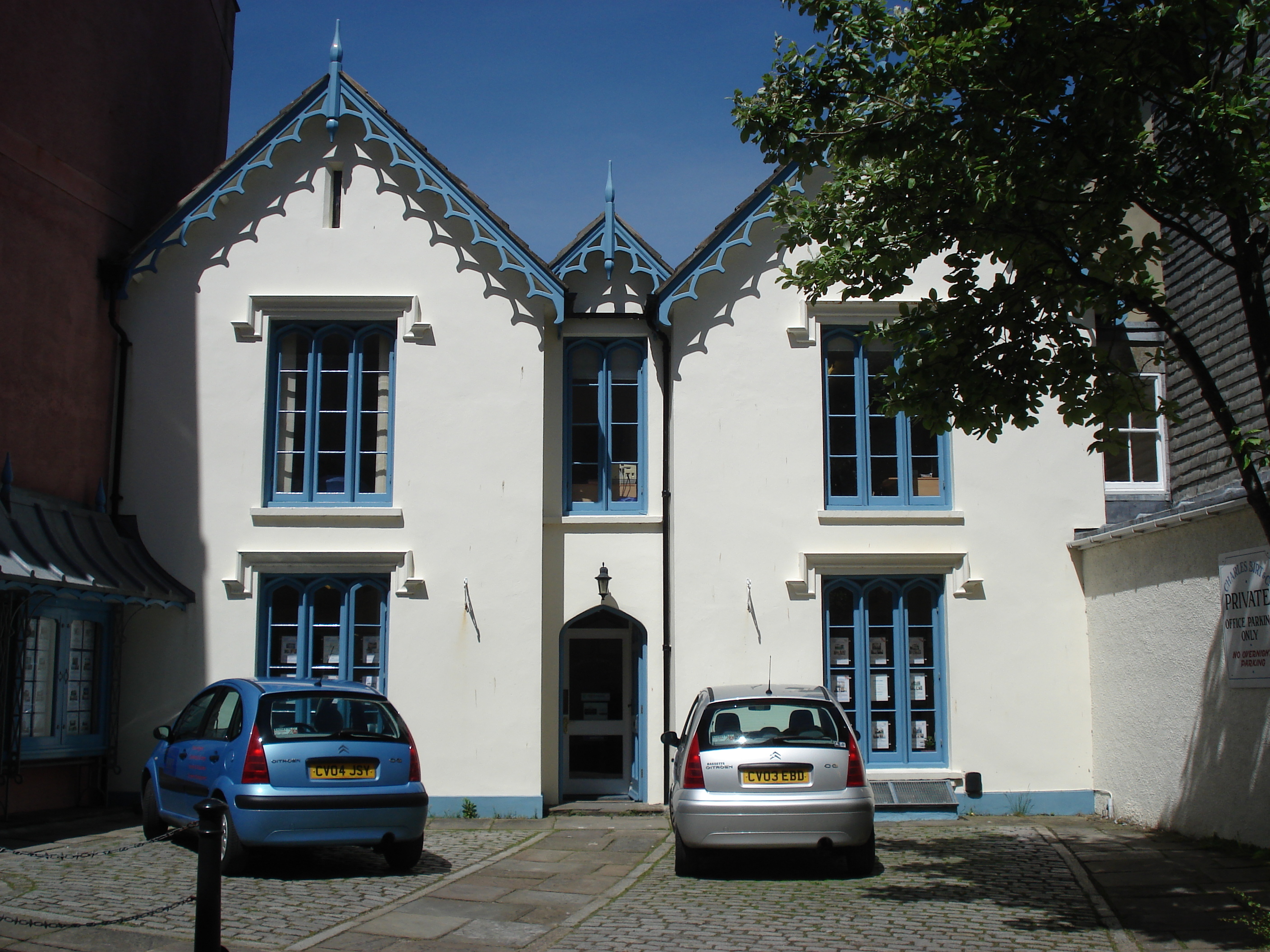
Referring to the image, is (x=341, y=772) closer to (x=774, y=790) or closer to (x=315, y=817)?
(x=315, y=817)

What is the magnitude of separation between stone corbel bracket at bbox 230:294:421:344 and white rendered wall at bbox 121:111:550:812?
0.12 metres

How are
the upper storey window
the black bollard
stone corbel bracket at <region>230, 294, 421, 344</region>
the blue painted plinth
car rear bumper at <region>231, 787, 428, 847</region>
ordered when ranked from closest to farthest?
the black bollard
car rear bumper at <region>231, 787, 428, 847</region>
the blue painted plinth
stone corbel bracket at <region>230, 294, 421, 344</region>
the upper storey window

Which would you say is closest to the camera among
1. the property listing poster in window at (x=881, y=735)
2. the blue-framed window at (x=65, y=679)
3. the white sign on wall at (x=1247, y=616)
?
the white sign on wall at (x=1247, y=616)

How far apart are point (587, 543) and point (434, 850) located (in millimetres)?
4371

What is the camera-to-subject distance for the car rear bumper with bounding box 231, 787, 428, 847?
9148 millimetres

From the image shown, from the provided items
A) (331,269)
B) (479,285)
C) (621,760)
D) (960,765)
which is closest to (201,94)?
(331,269)

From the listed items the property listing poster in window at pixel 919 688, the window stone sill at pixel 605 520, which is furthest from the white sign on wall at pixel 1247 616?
the window stone sill at pixel 605 520

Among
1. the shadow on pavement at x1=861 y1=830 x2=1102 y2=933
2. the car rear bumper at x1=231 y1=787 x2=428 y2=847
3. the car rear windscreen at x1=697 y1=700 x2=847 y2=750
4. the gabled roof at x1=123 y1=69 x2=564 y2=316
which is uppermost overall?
the gabled roof at x1=123 y1=69 x2=564 y2=316

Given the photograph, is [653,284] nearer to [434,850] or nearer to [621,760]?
[621,760]

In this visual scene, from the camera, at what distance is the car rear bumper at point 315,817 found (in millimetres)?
9148

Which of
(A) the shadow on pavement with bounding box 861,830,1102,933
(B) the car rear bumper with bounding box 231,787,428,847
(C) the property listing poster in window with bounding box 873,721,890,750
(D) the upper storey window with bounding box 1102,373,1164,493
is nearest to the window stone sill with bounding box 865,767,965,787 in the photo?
(C) the property listing poster in window with bounding box 873,721,890,750

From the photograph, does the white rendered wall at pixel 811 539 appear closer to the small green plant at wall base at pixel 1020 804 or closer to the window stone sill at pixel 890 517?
the window stone sill at pixel 890 517

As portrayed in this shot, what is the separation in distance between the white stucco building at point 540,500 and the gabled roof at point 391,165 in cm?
4

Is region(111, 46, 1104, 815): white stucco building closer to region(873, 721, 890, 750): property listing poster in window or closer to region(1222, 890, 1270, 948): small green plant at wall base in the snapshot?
region(873, 721, 890, 750): property listing poster in window
